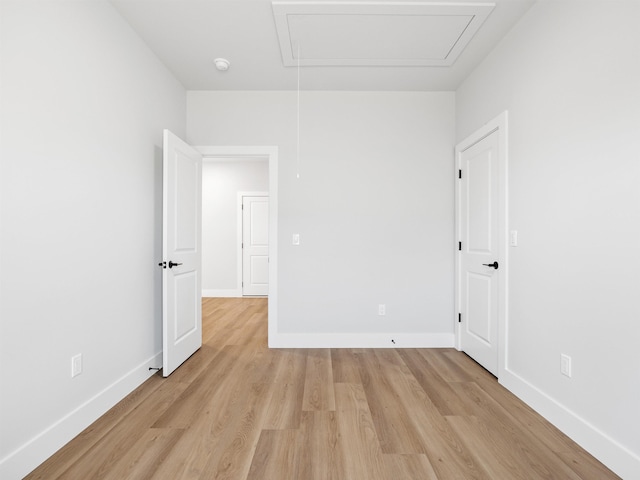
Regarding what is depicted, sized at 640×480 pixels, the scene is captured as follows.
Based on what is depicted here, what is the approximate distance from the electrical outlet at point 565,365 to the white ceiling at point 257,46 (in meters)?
2.21

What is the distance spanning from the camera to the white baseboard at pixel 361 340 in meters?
3.13

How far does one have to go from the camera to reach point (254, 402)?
2.06m

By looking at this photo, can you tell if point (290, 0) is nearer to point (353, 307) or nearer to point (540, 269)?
point (540, 269)

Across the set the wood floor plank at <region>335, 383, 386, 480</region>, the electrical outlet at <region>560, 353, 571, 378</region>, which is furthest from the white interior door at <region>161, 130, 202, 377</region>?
the electrical outlet at <region>560, 353, 571, 378</region>

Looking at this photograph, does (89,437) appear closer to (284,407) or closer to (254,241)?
(284,407)

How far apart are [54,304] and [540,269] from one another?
280 cm

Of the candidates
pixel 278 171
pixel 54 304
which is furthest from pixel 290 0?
pixel 54 304

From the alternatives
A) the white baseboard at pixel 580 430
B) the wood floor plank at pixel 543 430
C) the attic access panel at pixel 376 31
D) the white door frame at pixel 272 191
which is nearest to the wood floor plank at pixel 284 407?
the white door frame at pixel 272 191

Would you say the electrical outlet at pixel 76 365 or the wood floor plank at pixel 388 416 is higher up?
the electrical outlet at pixel 76 365

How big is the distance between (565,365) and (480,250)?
3.67 feet

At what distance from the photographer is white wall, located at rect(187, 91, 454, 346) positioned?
316cm

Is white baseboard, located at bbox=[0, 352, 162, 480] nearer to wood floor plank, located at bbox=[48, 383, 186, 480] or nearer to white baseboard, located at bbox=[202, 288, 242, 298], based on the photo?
wood floor plank, located at bbox=[48, 383, 186, 480]

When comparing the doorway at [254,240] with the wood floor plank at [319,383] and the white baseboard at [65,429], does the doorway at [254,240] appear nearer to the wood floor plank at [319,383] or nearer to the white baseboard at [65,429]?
the wood floor plank at [319,383]

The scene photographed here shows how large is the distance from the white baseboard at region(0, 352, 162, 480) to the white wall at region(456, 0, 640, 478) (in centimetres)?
272
